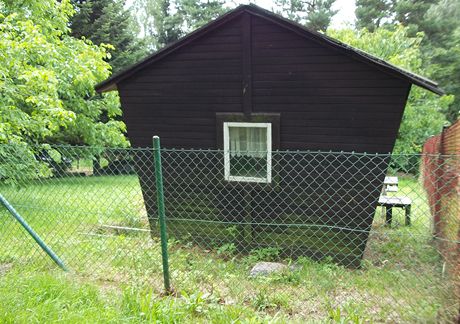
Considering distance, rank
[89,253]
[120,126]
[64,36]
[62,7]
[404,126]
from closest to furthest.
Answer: [89,253] → [62,7] → [64,36] → [120,126] → [404,126]

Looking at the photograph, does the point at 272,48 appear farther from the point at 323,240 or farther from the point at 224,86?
the point at 323,240

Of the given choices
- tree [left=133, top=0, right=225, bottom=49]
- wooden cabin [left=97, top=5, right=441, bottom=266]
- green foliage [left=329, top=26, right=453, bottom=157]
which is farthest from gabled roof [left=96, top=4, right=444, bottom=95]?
tree [left=133, top=0, right=225, bottom=49]

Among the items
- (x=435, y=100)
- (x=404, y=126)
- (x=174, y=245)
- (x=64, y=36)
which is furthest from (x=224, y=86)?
(x=435, y=100)

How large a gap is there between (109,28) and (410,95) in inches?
533

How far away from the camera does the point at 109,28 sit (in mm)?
17328

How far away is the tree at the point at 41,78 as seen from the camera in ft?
19.0

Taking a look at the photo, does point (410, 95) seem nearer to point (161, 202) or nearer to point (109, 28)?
point (161, 202)

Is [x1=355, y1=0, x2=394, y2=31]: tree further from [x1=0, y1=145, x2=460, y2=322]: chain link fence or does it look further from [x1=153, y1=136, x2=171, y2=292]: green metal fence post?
[x1=153, y1=136, x2=171, y2=292]: green metal fence post

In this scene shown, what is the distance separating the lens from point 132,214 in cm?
705

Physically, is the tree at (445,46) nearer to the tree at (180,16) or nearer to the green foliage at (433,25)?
the green foliage at (433,25)

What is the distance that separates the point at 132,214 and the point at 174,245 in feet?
5.16

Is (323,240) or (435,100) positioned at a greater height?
(435,100)

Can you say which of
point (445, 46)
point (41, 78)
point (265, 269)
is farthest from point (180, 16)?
point (265, 269)

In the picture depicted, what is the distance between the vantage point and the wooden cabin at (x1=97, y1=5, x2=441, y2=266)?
16.2 feet
